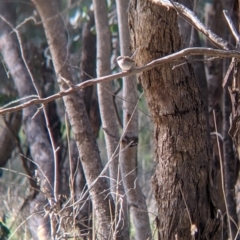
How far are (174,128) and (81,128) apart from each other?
916mm

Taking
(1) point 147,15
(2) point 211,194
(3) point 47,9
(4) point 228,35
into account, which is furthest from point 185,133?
(4) point 228,35

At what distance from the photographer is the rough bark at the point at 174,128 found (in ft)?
7.95

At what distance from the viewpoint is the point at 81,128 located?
3275mm

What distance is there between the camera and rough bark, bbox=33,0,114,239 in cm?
314

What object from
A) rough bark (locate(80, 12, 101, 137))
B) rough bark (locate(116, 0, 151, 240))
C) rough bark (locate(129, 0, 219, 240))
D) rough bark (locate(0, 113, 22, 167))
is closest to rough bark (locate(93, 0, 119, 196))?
rough bark (locate(116, 0, 151, 240))

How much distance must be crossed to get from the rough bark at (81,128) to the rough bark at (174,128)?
557 millimetres

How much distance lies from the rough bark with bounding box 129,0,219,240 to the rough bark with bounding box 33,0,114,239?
0.56m

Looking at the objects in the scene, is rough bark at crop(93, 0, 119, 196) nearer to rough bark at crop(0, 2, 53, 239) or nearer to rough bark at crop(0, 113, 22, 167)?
rough bark at crop(0, 2, 53, 239)

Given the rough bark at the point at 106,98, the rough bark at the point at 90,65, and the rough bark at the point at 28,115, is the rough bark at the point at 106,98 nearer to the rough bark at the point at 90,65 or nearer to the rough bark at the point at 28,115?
the rough bark at the point at 28,115

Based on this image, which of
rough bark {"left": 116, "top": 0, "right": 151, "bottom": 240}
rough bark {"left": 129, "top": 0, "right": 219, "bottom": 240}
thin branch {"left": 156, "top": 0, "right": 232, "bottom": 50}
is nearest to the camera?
thin branch {"left": 156, "top": 0, "right": 232, "bottom": 50}

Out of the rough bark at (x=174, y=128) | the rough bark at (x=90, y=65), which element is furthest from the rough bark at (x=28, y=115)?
the rough bark at (x=174, y=128)

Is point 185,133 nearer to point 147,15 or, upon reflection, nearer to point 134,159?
point 147,15

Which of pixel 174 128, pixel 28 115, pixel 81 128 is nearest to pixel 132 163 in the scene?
pixel 81 128

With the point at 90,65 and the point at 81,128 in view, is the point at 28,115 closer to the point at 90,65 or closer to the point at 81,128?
the point at 90,65
